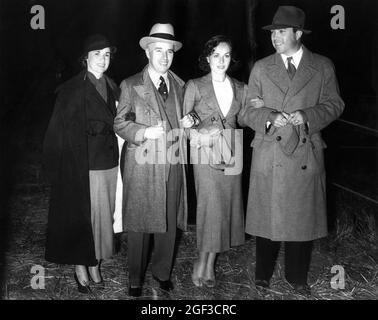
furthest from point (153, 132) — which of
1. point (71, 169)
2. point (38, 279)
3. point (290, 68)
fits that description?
point (38, 279)

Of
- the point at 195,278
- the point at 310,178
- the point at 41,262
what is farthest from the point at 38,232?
the point at 310,178

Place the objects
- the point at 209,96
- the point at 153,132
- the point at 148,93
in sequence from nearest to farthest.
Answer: the point at 153,132, the point at 148,93, the point at 209,96

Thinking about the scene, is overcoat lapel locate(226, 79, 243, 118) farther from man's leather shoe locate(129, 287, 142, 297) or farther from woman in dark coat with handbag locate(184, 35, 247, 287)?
man's leather shoe locate(129, 287, 142, 297)

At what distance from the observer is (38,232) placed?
6.57 m

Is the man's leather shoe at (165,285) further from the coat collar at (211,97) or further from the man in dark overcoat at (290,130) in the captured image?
the coat collar at (211,97)

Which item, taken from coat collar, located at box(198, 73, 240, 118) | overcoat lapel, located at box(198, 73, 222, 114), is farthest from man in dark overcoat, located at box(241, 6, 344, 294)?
overcoat lapel, located at box(198, 73, 222, 114)

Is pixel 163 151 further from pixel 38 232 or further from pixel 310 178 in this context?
pixel 38 232

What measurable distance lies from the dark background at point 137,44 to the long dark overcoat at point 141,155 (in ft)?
2.68

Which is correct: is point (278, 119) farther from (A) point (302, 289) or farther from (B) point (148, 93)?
(A) point (302, 289)

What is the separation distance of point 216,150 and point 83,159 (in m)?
1.13

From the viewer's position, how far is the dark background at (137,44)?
534cm

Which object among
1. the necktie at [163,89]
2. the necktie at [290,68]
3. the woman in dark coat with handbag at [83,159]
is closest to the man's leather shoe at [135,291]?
the woman in dark coat with handbag at [83,159]

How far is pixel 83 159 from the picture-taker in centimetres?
462

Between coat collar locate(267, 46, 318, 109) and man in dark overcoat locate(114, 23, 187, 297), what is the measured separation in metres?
0.80
